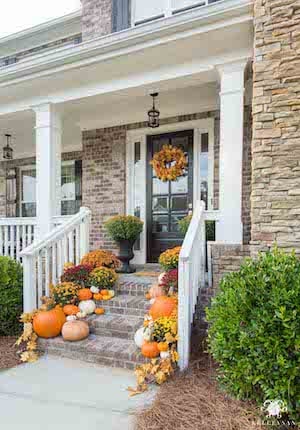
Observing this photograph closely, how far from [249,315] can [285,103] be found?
2023 mm

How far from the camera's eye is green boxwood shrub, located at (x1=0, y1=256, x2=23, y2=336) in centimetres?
398

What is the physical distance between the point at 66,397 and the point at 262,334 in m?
1.63

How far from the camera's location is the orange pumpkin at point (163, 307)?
11.2ft

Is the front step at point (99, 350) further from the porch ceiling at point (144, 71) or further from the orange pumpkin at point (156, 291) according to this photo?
the porch ceiling at point (144, 71)

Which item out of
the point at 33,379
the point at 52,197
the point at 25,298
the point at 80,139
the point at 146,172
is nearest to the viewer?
the point at 33,379

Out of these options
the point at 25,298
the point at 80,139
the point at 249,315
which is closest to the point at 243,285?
the point at 249,315

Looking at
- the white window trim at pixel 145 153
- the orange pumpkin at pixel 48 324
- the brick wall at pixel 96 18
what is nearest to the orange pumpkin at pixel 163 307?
the orange pumpkin at pixel 48 324

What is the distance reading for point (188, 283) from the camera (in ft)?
10.4

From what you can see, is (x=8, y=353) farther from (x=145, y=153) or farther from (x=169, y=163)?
(x=145, y=153)

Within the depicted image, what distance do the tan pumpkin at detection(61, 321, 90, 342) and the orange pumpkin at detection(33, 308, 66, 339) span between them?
0.32 feet

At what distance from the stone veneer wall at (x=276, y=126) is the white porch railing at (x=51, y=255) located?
248cm

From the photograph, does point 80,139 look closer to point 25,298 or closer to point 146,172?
point 146,172

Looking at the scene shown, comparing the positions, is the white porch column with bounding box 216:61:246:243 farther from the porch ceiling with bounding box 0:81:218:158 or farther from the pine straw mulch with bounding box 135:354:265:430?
the pine straw mulch with bounding box 135:354:265:430

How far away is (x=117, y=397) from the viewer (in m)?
2.72
